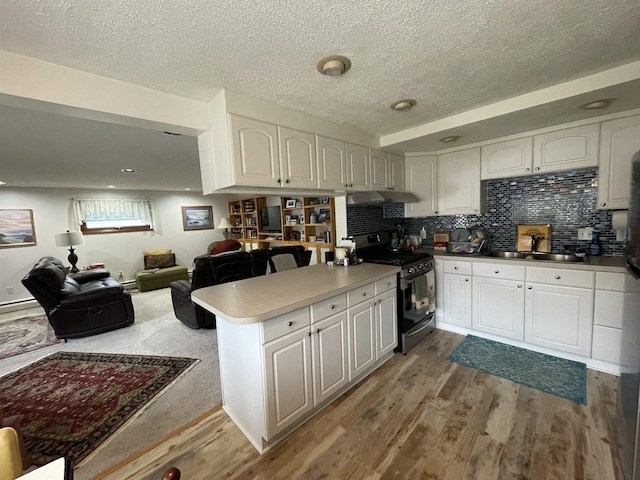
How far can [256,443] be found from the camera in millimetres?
1643

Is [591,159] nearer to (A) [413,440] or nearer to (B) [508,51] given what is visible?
(B) [508,51]

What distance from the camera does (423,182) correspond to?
3430 mm

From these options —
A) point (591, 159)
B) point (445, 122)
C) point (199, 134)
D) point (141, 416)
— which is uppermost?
point (445, 122)

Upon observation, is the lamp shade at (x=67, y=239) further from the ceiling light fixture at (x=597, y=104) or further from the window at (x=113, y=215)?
the ceiling light fixture at (x=597, y=104)

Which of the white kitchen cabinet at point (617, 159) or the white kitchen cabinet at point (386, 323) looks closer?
the white kitchen cabinet at point (617, 159)

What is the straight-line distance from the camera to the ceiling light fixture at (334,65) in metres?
1.50

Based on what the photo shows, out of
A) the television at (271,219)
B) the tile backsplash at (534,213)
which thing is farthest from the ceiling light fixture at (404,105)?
the television at (271,219)

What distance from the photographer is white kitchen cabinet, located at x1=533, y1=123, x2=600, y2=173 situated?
2404 millimetres

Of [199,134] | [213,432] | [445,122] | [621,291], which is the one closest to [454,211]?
[445,122]

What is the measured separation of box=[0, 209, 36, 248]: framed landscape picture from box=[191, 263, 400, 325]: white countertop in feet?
18.6

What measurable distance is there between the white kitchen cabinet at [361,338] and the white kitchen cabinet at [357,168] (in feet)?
3.98

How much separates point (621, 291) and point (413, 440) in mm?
2048

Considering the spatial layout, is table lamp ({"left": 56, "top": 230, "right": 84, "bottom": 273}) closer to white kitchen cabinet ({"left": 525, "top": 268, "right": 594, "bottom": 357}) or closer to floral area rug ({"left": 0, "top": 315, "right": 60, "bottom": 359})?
floral area rug ({"left": 0, "top": 315, "right": 60, "bottom": 359})

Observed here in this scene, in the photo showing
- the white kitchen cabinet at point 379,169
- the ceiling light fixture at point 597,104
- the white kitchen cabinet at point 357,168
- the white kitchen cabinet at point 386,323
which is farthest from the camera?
the white kitchen cabinet at point 379,169
